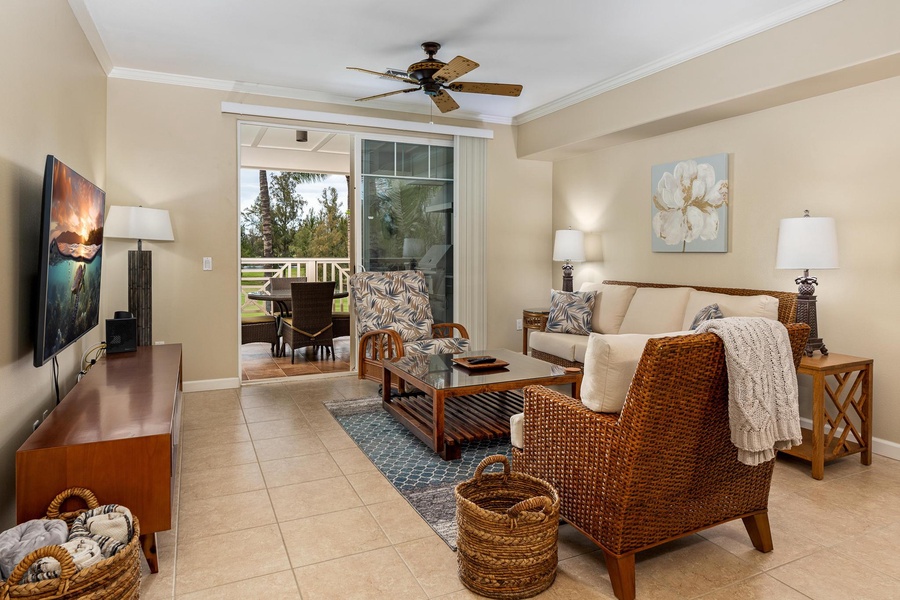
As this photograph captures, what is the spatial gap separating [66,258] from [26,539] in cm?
131

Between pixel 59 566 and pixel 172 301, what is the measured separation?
3.54 metres

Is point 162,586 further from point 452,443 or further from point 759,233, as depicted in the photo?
point 759,233

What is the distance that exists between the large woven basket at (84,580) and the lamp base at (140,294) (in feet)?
9.30

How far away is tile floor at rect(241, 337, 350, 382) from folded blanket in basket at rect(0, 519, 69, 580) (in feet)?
12.1

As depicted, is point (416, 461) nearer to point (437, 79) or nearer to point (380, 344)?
point (380, 344)

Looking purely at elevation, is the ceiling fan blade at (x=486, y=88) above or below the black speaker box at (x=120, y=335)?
above

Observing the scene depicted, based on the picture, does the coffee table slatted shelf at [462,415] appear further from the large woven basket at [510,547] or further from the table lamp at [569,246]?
the table lamp at [569,246]

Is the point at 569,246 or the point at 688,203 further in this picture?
the point at 569,246

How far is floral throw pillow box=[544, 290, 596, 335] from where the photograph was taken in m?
5.00

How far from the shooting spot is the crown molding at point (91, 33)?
333cm

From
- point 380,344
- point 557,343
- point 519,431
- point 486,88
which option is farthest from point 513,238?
point 519,431

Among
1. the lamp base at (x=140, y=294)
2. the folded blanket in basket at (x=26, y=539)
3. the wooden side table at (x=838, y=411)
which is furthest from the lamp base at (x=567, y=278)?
the folded blanket in basket at (x=26, y=539)

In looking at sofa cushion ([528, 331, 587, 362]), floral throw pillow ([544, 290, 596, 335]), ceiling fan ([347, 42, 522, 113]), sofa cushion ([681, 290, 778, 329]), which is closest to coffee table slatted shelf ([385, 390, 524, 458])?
sofa cushion ([528, 331, 587, 362])

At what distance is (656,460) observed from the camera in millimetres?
1893
